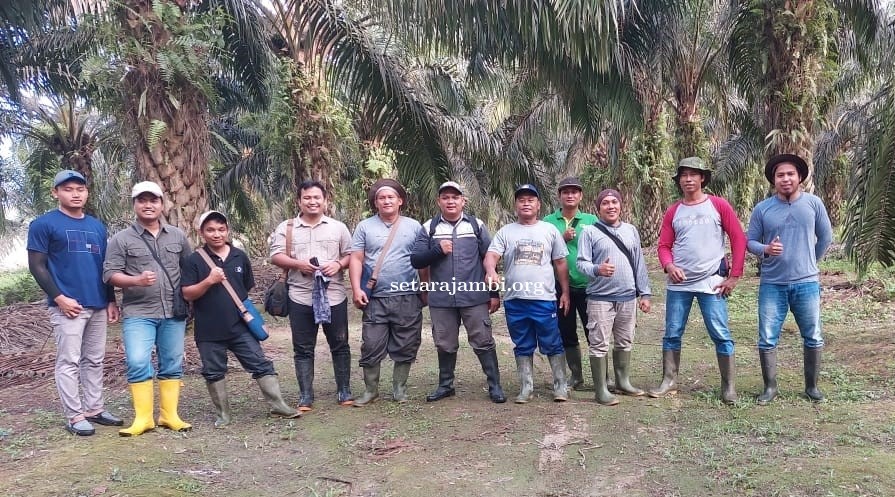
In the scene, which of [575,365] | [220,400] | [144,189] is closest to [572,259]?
[575,365]

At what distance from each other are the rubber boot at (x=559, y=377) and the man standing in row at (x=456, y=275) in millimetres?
423

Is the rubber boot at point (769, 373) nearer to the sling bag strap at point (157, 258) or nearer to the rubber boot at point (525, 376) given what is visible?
the rubber boot at point (525, 376)

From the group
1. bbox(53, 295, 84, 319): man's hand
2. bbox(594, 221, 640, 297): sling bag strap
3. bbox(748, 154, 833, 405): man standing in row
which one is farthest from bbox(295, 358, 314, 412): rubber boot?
bbox(748, 154, 833, 405): man standing in row

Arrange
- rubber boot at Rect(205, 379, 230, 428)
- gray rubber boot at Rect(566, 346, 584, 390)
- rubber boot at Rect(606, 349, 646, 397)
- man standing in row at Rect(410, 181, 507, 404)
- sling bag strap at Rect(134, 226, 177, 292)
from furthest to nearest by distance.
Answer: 1. gray rubber boot at Rect(566, 346, 584, 390)
2. rubber boot at Rect(606, 349, 646, 397)
3. man standing in row at Rect(410, 181, 507, 404)
4. rubber boot at Rect(205, 379, 230, 428)
5. sling bag strap at Rect(134, 226, 177, 292)

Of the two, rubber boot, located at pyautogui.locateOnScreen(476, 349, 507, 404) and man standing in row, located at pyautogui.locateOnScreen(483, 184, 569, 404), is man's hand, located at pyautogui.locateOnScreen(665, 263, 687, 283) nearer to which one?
man standing in row, located at pyautogui.locateOnScreen(483, 184, 569, 404)

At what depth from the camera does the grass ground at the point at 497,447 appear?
3414 millimetres

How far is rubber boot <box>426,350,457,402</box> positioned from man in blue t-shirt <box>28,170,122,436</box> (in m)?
2.45

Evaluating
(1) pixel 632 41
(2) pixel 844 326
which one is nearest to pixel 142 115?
(1) pixel 632 41

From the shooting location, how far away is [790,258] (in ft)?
14.9

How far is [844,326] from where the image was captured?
726cm

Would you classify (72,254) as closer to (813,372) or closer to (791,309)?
(791,309)

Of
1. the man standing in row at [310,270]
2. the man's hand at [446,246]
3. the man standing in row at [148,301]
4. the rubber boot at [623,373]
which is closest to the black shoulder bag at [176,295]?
the man standing in row at [148,301]

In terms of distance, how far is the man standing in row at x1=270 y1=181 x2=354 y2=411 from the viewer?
4.75m

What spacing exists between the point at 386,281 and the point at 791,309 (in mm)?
3043
